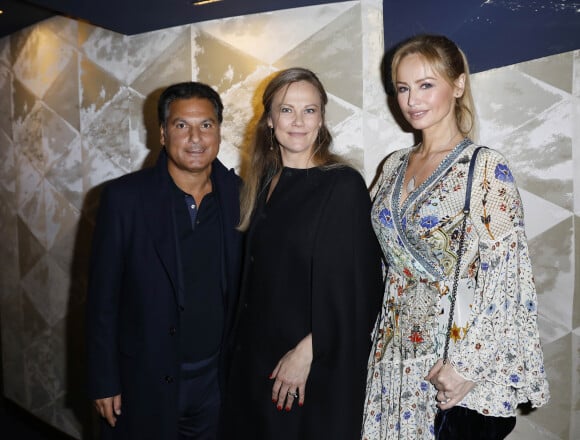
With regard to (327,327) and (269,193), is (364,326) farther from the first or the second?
(269,193)

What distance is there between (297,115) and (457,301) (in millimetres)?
869

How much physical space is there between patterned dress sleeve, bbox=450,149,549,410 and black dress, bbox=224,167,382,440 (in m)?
0.36

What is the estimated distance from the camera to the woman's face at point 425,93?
1641 mm

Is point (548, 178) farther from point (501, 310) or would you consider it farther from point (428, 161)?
point (501, 310)

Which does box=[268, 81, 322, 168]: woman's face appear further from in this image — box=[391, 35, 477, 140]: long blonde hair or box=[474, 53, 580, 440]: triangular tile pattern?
box=[474, 53, 580, 440]: triangular tile pattern

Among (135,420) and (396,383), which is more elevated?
(396,383)

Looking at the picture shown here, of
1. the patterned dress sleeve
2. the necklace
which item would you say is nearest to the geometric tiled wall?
the necklace

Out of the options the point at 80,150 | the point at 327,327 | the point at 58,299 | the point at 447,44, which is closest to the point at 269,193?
the point at 327,327

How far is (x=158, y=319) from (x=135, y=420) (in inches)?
16.8

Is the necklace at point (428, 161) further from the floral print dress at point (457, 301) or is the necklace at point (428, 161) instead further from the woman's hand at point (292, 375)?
the woman's hand at point (292, 375)

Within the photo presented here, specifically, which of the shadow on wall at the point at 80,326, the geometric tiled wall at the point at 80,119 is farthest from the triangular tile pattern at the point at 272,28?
the shadow on wall at the point at 80,326

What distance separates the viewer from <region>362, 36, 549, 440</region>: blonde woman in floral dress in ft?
4.77

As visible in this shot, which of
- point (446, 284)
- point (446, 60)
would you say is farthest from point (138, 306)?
point (446, 60)

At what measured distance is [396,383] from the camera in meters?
1.67
